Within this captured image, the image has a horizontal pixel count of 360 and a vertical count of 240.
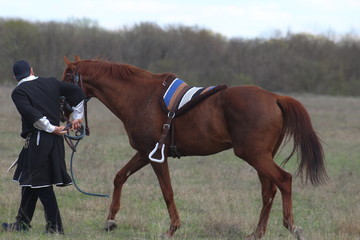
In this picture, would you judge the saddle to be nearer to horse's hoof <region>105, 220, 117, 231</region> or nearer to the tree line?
horse's hoof <region>105, 220, 117, 231</region>

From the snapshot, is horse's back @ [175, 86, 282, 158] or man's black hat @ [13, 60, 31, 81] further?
horse's back @ [175, 86, 282, 158]

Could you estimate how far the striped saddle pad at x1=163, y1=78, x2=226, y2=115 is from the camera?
6410 mm

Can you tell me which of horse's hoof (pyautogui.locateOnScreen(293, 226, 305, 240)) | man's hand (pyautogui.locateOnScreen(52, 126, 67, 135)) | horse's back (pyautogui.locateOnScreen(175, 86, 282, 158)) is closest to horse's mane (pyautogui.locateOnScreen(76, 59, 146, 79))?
horse's back (pyautogui.locateOnScreen(175, 86, 282, 158))

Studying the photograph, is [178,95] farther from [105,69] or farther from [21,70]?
[21,70]

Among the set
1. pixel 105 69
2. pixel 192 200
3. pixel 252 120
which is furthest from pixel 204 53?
pixel 252 120

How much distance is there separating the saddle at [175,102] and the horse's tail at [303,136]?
0.73m

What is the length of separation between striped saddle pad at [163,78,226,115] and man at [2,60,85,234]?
1140 mm

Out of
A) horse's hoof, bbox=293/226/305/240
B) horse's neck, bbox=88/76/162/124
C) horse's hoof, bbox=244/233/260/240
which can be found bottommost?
horse's hoof, bbox=244/233/260/240

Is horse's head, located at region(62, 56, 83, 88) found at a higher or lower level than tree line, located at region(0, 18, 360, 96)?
higher

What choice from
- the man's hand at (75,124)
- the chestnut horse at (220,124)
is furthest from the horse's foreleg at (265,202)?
the man's hand at (75,124)

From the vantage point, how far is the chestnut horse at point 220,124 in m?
6.15

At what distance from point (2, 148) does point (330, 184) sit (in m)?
6.99

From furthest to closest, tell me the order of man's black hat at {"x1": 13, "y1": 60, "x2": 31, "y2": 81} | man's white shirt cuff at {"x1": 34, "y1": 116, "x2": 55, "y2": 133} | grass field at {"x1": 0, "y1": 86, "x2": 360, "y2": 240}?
grass field at {"x1": 0, "y1": 86, "x2": 360, "y2": 240} < man's black hat at {"x1": 13, "y1": 60, "x2": 31, "y2": 81} < man's white shirt cuff at {"x1": 34, "y1": 116, "x2": 55, "y2": 133}

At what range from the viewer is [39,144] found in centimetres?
588
